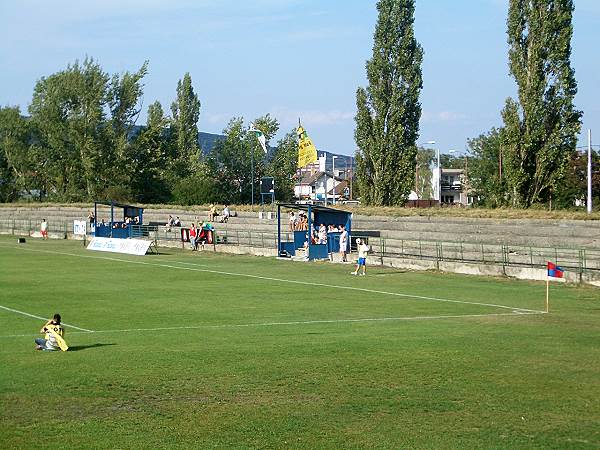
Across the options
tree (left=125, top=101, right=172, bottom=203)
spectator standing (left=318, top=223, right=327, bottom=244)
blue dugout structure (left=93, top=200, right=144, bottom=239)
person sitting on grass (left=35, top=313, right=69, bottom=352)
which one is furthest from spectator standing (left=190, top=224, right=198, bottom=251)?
tree (left=125, top=101, right=172, bottom=203)

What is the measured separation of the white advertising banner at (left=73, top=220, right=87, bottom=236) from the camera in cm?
7545

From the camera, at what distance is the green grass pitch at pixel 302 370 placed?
1260cm

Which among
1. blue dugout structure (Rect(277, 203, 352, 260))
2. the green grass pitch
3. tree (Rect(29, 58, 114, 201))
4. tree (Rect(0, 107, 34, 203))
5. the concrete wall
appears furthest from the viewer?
tree (Rect(0, 107, 34, 203))

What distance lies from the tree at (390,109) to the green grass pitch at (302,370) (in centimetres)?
3687

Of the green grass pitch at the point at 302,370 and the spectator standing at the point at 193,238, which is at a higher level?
the spectator standing at the point at 193,238

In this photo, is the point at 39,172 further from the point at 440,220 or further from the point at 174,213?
the point at 440,220

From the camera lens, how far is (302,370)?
17.4 metres

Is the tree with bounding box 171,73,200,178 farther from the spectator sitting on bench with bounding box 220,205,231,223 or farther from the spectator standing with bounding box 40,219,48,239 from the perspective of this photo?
the spectator sitting on bench with bounding box 220,205,231,223

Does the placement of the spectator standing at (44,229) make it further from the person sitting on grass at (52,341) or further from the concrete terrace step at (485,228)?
the person sitting on grass at (52,341)

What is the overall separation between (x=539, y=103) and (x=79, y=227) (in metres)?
38.7

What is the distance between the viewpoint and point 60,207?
3799 inches

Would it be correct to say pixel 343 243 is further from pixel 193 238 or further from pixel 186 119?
pixel 186 119

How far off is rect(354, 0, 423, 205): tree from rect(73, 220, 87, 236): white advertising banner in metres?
22.6

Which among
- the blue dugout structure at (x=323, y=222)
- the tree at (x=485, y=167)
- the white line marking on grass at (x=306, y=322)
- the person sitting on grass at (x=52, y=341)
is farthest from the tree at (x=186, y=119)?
the person sitting on grass at (x=52, y=341)
